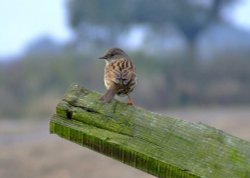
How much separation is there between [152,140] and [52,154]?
2261 centimetres

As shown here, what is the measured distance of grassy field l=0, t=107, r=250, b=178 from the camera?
839 inches

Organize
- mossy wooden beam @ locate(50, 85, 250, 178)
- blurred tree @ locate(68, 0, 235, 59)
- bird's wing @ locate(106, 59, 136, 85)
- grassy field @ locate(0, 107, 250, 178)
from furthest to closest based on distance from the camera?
blurred tree @ locate(68, 0, 235, 59), grassy field @ locate(0, 107, 250, 178), bird's wing @ locate(106, 59, 136, 85), mossy wooden beam @ locate(50, 85, 250, 178)

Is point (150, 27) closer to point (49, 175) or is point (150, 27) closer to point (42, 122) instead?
point (42, 122)

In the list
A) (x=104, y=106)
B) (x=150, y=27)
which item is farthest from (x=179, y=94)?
(x=104, y=106)

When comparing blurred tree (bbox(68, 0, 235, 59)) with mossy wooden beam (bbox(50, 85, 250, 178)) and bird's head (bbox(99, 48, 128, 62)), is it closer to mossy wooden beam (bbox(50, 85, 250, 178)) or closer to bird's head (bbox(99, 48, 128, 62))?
bird's head (bbox(99, 48, 128, 62))

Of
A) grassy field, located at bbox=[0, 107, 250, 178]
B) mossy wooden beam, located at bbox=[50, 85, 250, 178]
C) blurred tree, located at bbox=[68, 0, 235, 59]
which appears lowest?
blurred tree, located at bbox=[68, 0, 235, 59]

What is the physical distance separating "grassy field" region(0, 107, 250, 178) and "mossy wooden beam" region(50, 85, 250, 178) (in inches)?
474

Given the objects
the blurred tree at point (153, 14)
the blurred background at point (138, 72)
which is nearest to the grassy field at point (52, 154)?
the blurred background at point (138, 72)

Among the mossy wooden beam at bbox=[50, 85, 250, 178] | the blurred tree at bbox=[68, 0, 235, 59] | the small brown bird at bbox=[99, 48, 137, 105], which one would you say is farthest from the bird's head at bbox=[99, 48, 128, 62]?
A: the blurred tree at bbox=[68, 0, 235, 59]

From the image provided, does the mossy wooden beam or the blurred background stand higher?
the mossy wooden beam

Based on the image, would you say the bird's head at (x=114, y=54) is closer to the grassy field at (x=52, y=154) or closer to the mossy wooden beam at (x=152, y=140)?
the mossy wooden beam at (x=152, y=140)

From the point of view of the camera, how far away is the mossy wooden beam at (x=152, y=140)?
2928 millimetres

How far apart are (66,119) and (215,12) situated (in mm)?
57864

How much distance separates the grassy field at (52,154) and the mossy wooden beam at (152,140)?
12.0 meters
